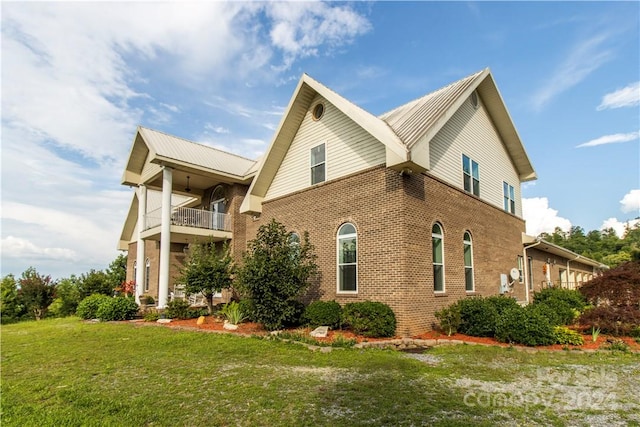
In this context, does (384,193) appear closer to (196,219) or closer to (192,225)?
(192,225)

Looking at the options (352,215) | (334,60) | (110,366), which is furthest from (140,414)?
(334,60)

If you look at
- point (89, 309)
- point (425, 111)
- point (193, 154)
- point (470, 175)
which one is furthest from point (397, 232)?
point (89, 309)

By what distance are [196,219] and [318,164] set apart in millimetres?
8113

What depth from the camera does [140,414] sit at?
4.77m

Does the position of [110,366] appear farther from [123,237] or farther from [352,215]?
[123,237]

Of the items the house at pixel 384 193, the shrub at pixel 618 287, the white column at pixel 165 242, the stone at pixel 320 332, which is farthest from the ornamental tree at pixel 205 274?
the shrub at pixel 618 287

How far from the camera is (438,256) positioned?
12250mm

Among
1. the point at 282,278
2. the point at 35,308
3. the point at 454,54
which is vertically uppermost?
the point at 454,54

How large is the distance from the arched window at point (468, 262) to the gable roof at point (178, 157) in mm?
10874

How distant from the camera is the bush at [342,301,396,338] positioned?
9.94 meters

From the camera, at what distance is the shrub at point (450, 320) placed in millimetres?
10906

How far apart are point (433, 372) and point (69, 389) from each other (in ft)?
20.0

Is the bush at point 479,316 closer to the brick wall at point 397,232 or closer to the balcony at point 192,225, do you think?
the brick wall at point 397,232

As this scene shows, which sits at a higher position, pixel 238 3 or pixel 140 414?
pixel 238 3
